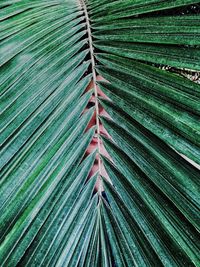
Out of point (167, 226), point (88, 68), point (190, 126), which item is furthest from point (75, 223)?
point (88, 68)

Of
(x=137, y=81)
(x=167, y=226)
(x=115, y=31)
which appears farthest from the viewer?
→ (x=115, y=31)

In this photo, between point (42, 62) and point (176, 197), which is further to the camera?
point (42, 62)

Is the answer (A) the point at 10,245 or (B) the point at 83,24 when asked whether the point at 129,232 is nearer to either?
(A) the point at 10,245

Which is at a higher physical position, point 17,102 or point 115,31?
point 115,31

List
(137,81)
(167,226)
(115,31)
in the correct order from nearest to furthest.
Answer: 1. (167,226)
2. (137,81)
3. (115,31)

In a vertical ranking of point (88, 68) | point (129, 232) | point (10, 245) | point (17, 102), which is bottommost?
point (10, 245)

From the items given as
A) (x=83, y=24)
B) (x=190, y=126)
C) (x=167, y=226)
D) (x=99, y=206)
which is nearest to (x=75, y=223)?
(x=99, y=206)

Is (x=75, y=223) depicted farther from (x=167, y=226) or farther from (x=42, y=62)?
(x=42, y=62)
